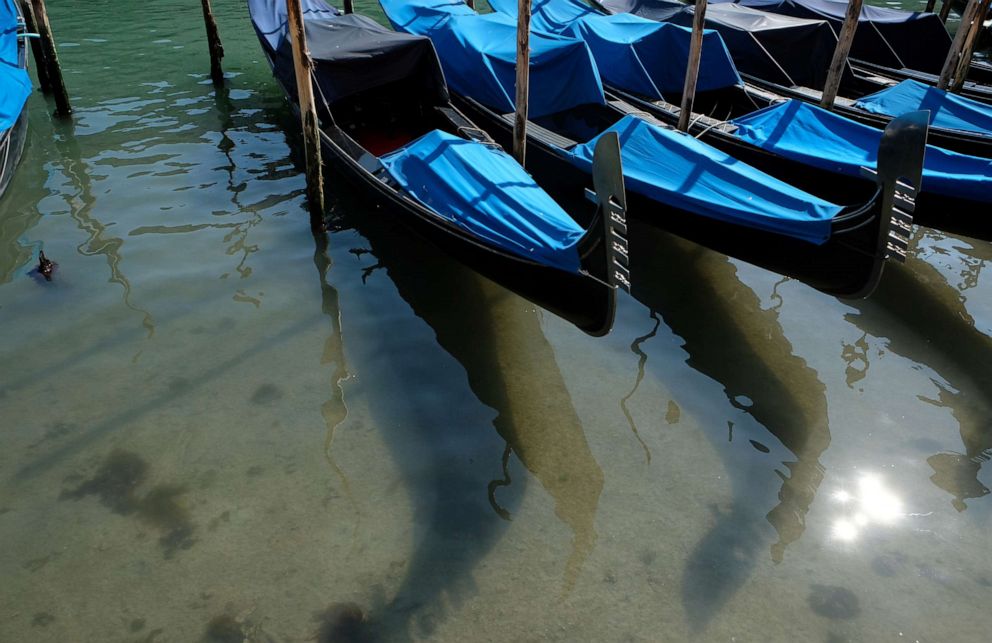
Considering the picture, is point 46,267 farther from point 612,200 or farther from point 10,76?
point 612,200

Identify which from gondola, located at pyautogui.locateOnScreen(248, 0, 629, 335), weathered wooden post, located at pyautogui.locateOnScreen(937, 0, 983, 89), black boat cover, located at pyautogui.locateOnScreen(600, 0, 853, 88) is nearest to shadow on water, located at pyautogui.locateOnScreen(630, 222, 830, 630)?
gondola, located at pyautogui.locateOnScreen(248, 0, 629, 335)

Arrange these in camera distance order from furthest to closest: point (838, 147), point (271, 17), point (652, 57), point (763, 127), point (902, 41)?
point (902, 41) < point (271, 17) < point (652, 57) < point (763, 127) < point (838, 147)

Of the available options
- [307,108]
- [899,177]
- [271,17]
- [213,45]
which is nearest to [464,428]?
[899,177]

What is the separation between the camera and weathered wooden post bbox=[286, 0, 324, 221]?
5.98 metres

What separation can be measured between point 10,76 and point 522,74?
5394 millimetres

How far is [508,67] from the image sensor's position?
8.29 meters

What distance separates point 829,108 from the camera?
8.61m

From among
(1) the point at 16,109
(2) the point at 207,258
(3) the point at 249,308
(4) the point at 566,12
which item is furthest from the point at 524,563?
(4) the point at 566,12

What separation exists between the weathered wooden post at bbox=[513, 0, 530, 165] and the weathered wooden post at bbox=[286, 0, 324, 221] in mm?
1901

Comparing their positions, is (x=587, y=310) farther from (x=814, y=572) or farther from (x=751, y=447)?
(x=814, y=572)

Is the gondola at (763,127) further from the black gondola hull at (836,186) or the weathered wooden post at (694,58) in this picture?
the weathered wooden post at (694,58)

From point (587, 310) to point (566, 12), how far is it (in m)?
7.82

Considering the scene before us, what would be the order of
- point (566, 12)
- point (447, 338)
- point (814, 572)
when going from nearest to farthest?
point (814, 572)
point (447, 338)
point (566, 12)

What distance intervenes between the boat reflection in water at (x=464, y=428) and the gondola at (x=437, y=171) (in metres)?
0.42
